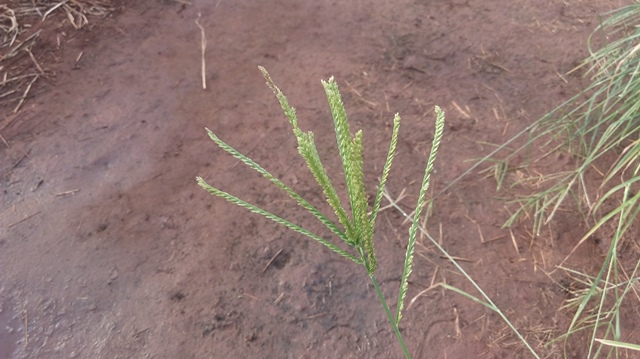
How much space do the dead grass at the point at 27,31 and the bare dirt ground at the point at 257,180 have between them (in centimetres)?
6

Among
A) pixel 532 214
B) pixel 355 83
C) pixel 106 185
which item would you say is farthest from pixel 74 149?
pixel 532 214

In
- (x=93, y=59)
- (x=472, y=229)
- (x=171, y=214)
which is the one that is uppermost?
(x=93, y=59)

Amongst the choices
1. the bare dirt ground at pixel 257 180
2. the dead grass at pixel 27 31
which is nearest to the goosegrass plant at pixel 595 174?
the bare dirt ground at pixel 257 180

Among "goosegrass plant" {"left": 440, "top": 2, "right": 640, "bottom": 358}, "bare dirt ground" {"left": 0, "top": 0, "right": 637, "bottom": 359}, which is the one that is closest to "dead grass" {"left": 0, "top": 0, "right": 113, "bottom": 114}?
"bare dirt ground" {"left": 0, "top": 0, "right": 637, "bottom": 359}

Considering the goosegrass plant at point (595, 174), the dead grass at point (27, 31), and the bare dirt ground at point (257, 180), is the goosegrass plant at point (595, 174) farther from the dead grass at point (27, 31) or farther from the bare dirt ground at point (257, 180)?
the dead grass at point (27, 31)

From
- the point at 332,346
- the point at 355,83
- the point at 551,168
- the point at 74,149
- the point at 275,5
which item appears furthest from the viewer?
the point at 275,5

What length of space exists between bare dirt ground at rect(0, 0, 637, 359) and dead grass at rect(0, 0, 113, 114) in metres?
0.06

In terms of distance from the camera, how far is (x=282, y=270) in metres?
1.88

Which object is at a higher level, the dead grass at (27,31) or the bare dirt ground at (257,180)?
the dead grass at (27,31)

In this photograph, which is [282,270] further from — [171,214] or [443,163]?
[443,163]

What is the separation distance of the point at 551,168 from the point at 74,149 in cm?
183

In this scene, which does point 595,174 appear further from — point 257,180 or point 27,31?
point 27,31

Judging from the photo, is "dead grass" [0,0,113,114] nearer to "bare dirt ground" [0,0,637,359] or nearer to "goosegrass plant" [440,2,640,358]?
"bare dirt ground" [0,0,637,359]

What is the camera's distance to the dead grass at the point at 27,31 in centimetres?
252
